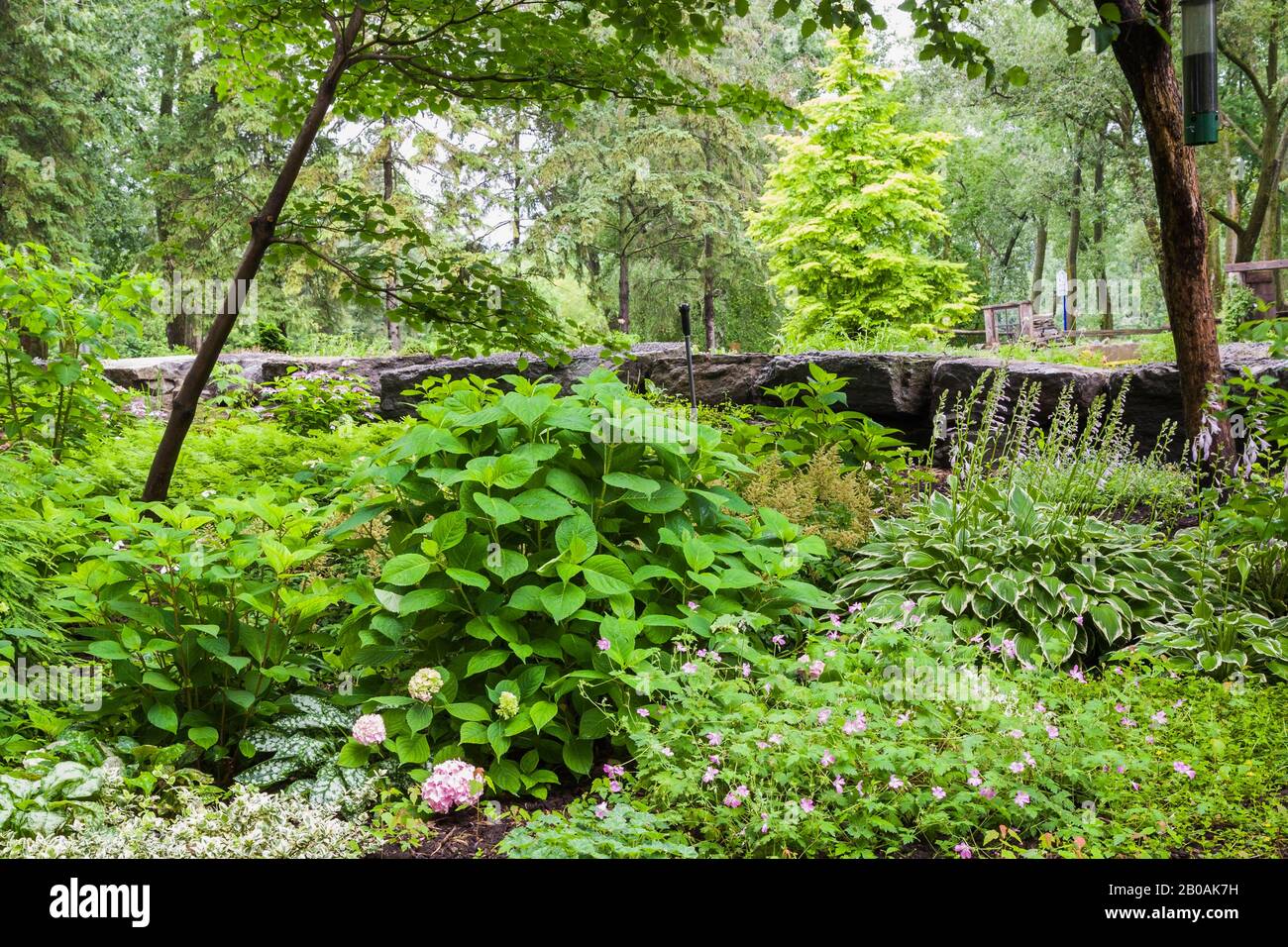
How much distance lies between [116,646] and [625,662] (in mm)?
1391

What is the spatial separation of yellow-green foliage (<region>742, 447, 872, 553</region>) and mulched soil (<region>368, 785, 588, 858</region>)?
75.4 inches

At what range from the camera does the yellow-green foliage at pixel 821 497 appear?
13.8 ft

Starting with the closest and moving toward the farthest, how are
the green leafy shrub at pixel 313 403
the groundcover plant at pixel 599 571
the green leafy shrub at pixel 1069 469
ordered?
the groundcover plant at pixel 599 571, the green leafy shrub at pixel 1069 469, the green leafy shrub at pixel 313 403

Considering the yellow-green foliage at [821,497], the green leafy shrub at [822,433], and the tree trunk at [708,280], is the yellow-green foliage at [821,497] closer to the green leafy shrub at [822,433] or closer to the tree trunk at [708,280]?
the green leafy shrub at [822,433]

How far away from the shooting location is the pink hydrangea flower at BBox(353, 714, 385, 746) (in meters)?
2.52

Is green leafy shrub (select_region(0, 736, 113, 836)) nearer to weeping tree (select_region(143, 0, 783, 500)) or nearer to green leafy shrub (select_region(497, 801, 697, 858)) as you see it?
green leafy shrub (select_region(497, 801, 697, 858))

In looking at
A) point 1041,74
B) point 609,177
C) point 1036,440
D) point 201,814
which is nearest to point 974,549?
point 1036,440

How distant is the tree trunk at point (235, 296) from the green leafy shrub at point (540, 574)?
4.46 feet

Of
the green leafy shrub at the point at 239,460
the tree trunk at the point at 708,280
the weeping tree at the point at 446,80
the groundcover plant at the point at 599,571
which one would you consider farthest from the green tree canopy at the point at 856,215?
the green leafy shrub at the point at 239,460

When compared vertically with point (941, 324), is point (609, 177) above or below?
above

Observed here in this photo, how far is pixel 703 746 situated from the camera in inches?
98.7

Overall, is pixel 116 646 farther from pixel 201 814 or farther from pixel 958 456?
pixel 958 456
